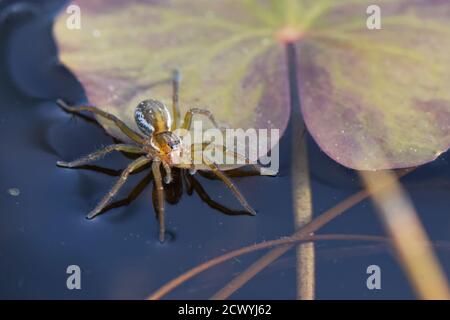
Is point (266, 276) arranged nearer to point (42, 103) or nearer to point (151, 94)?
point (151, 94)

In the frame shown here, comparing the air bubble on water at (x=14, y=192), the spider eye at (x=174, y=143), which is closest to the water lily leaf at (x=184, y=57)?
the spider eye at (x=174, y=143)

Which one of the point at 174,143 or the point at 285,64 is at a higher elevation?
the point at 285,64

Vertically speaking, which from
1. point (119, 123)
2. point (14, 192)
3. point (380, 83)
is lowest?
point (14, 192)

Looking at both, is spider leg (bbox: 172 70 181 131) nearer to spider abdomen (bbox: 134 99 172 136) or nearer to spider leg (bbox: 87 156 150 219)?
spider abdomen (bbox: 134 99 172 136)

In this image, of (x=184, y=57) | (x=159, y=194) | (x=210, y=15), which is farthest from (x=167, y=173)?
(x=210, y=15)

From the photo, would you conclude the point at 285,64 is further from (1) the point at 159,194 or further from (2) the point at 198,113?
(1) the point at 159,194

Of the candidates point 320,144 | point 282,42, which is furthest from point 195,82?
point 320,144

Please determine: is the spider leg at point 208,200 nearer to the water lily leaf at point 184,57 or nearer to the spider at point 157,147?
the spider at point 157,147

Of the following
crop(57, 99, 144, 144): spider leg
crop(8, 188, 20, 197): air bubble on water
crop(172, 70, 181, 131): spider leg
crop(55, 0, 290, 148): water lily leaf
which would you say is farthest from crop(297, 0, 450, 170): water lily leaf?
crop(8, 188, 20, 197): air bubble on water
